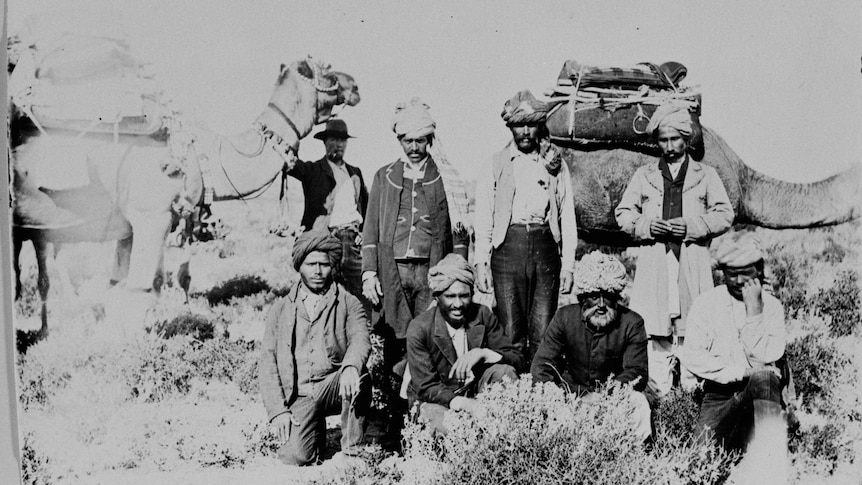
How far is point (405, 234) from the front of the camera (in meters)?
6.84

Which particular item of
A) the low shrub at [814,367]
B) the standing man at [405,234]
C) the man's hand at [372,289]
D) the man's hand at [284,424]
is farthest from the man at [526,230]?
the low shrub at [814,367]

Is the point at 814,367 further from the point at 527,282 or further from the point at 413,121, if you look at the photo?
the point at 413,121

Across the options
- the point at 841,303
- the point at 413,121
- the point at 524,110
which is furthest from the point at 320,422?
the point at 841,303

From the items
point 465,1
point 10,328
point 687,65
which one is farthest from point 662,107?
point 10,328

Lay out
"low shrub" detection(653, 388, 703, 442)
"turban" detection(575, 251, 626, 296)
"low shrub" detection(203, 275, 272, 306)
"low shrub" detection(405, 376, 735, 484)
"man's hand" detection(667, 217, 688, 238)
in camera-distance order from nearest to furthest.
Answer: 1. "low shrub" detection(405, 376, 735, 484)
2. "turban" detection(575, 251, 626, 296)
3. "low shrub" detection(653, 388, 703, 442)
4. "man's hand" detection(667, 217, 688, 238)
5. "low shrub" detection(203, 275, 272, 306)

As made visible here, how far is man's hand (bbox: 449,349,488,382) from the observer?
6273 mm

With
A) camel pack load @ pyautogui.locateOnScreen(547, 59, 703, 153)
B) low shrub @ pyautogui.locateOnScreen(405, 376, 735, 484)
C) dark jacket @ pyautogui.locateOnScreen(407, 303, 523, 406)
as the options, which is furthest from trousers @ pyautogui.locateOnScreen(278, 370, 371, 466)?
camel pack load @ pyautogui.locateOnScreen(547, 59, 703, 153)

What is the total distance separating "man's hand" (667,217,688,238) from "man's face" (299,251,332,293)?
92.9 inches

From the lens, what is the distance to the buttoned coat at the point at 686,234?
6707mm

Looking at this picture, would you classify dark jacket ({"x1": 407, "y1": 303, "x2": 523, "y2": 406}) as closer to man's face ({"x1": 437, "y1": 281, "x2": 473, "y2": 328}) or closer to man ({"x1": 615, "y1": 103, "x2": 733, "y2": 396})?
man's face ({"x1": 437, "y1": 281, "x2": 473, "y2": 328})

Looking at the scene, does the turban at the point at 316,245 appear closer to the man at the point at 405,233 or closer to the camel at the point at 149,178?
the man at the point at 405,233

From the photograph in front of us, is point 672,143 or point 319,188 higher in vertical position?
point 672,143

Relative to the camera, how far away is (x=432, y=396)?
6199 millimetres

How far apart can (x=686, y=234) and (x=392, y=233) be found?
2.03 metres
